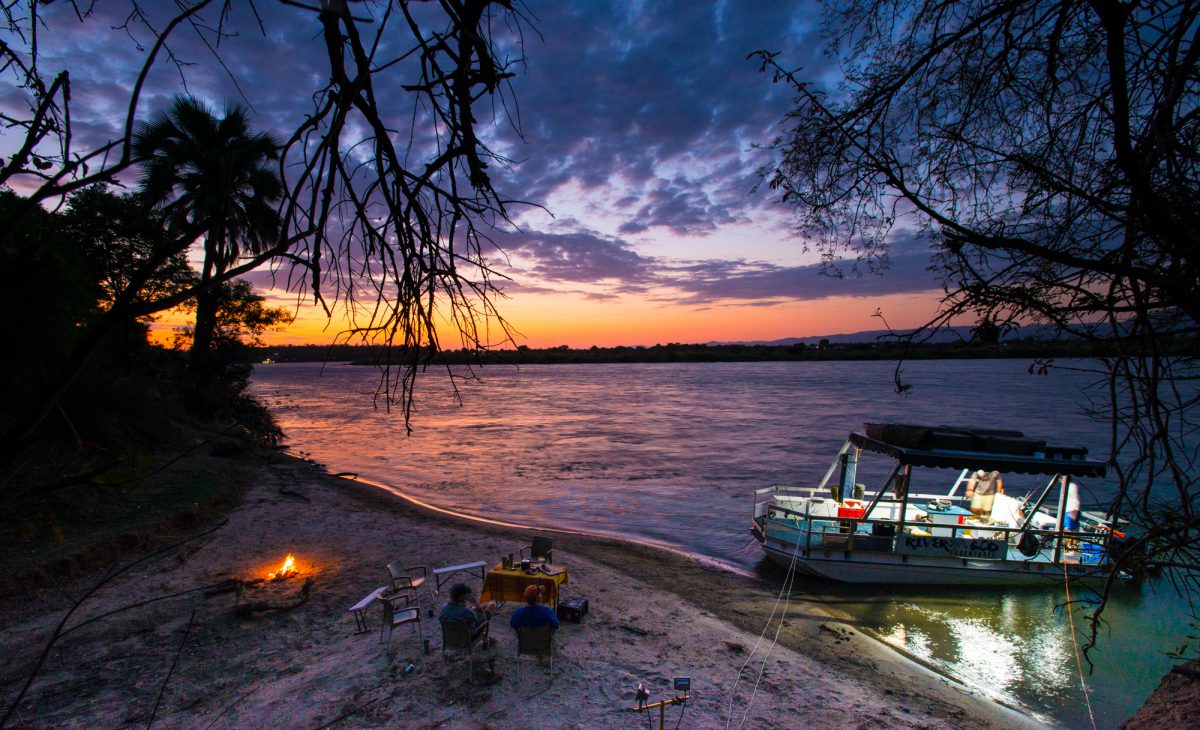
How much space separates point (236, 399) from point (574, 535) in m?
21.6

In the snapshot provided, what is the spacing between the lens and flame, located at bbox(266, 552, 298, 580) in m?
10.9

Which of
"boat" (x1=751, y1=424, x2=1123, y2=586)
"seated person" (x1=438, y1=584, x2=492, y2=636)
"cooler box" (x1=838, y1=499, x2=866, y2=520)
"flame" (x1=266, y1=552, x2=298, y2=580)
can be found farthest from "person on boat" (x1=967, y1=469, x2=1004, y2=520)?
"flame" (x1=266, y1=552, x2=298, y2=580)

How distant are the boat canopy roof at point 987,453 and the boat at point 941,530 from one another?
20mm

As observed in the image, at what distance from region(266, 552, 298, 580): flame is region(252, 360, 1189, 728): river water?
145 inches

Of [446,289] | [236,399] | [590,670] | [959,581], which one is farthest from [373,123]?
[236,399]

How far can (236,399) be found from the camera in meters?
29.4

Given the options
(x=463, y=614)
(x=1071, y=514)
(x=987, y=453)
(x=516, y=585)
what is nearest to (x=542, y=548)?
(x=516, y=585)

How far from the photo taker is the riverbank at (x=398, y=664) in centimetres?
656

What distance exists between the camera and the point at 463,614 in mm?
7320

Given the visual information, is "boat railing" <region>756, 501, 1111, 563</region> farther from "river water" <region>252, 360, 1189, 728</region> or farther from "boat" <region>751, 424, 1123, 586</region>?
"river water" <region>252, 360, 1189, 728</region>

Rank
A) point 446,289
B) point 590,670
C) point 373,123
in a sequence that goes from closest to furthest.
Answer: point 373,123 < point 446,289 < point 590,670

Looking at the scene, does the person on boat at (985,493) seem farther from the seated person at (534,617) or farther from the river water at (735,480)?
the seated person at (534,617)

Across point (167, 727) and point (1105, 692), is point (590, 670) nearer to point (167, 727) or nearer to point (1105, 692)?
point (167, 727)

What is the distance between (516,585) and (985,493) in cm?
1135
